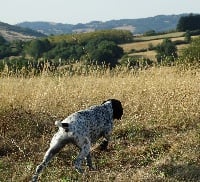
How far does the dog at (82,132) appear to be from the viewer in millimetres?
5562

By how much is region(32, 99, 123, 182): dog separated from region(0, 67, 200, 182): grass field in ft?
0.86

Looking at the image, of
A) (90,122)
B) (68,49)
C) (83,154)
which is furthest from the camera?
(68,49)

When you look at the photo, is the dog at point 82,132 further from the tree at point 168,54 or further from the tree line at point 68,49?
the tree at point 168,54

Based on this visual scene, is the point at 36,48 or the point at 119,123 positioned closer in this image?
the point at 119,123

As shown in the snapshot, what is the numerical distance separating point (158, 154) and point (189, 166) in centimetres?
75

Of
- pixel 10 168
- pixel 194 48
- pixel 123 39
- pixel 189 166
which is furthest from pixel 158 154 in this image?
pixel 123 39

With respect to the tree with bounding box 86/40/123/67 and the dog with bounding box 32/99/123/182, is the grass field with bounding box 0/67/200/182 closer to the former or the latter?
the dog with bounding box 32/99/123/182

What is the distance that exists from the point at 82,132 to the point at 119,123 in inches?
107

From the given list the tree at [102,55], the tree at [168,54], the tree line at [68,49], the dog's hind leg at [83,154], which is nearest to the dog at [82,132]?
the dog's hind leg at [83,154]

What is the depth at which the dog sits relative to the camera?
5562 mm

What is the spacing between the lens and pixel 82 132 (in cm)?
572

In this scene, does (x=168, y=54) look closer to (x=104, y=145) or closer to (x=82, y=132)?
(x=104, y=145)

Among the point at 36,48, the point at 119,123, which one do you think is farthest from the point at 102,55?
the point at 36,48

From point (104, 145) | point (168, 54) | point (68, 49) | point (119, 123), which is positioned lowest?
point (68, 49)
